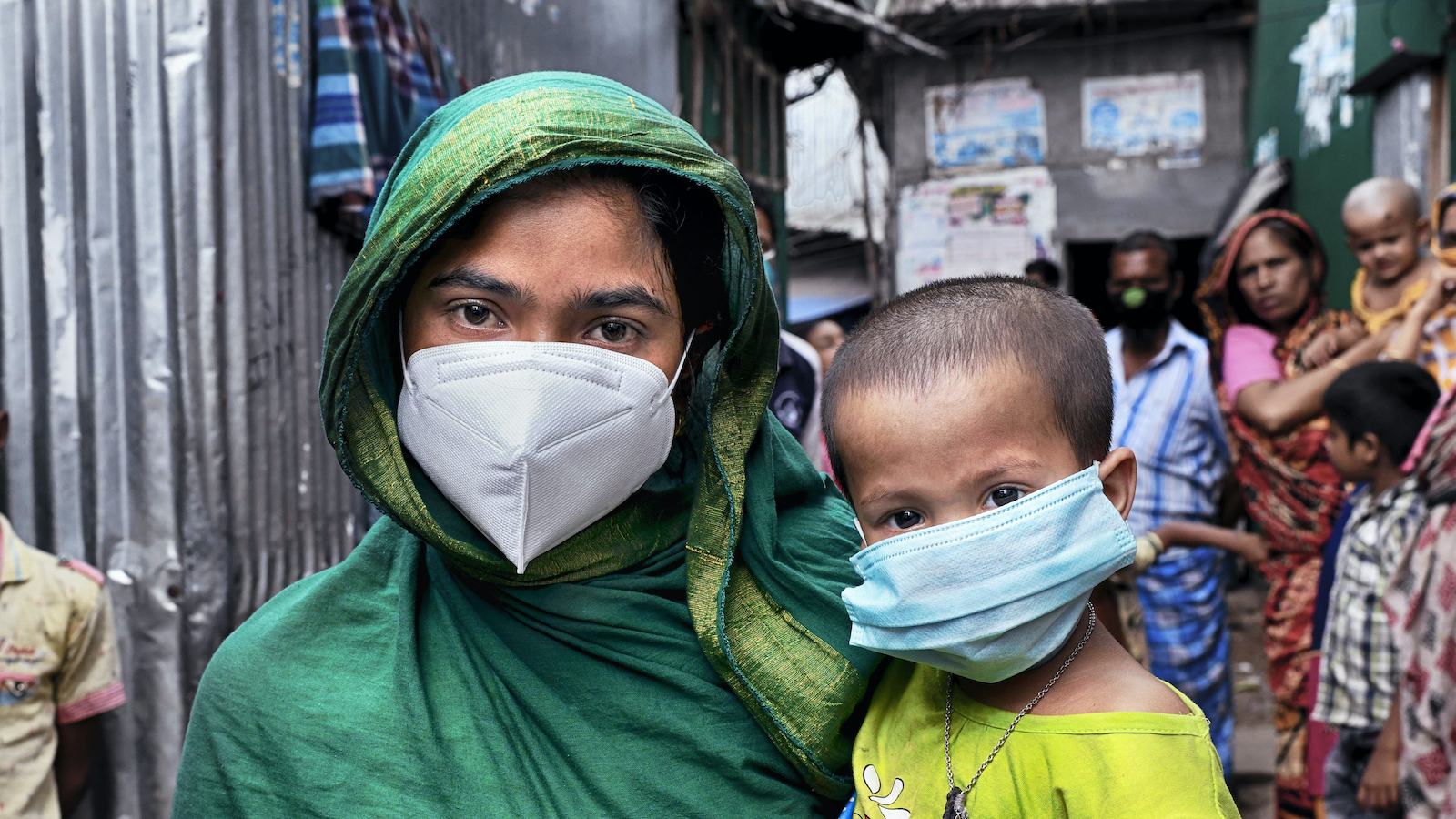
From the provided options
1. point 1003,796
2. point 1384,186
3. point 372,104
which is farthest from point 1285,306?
point 1003,796

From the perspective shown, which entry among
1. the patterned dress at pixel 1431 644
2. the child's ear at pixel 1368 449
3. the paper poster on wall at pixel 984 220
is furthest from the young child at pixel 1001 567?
the paper poster on wall at pixel 984 220

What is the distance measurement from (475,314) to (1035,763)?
0.76 meters

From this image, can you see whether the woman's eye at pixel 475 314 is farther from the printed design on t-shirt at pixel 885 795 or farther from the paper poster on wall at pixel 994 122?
the paper poster on wall at pixel 994 122

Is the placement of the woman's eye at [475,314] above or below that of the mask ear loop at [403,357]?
above

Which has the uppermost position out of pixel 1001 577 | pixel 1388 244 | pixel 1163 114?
pixel 1163 114

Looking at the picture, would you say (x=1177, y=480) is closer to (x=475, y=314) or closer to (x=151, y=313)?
(x=151, y=313)

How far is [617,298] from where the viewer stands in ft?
4.20

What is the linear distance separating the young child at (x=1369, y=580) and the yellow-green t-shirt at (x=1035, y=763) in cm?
198

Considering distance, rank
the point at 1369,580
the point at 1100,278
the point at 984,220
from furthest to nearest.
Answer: the point at 1100,278
the point at 984,220
the point at 1369,580

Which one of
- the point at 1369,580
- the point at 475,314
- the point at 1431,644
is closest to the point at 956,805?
the point at 475,314

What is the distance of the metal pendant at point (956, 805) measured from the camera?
46.2 inches

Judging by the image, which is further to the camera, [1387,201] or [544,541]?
[1387,201]

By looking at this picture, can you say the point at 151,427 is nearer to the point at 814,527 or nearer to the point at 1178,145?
the point at 814,527

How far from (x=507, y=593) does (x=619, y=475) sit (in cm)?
20
